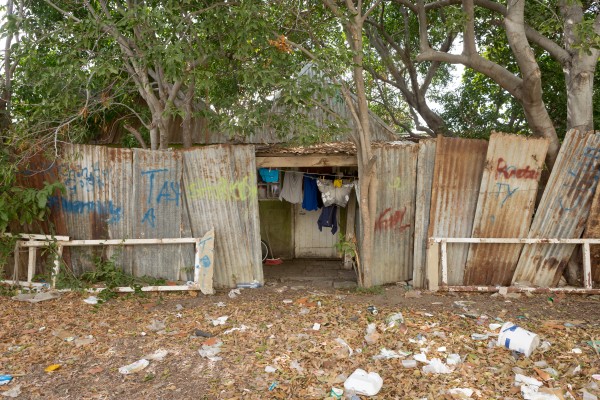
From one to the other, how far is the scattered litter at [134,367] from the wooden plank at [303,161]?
11.4ft

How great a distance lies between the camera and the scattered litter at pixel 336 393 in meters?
3.65

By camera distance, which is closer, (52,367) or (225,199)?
(52,367)

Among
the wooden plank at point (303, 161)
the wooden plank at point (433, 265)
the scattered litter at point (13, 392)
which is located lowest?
the scattered litter at point (13, 392)

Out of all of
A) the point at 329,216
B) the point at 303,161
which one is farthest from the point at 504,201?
the point at 329,216

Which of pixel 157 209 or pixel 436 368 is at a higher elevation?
pixel 157 209

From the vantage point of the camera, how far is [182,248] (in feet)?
21.2

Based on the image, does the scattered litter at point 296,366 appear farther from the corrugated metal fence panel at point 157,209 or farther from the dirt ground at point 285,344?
the corrugated metal fence panel at point 157,209

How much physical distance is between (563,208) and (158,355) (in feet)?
19.4

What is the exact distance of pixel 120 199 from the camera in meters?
6.35

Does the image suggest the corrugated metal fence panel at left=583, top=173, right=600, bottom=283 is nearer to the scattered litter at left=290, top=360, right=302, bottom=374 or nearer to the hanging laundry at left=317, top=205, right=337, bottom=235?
the hanging laundry at left=317, top=205, right=337, bottom=235

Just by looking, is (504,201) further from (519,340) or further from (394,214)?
(519,340)

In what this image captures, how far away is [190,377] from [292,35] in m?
5.98

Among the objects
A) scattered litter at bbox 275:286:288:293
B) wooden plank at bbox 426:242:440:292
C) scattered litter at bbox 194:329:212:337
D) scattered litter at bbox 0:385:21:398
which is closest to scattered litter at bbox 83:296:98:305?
scattered litter at bbox 194:329:212:337

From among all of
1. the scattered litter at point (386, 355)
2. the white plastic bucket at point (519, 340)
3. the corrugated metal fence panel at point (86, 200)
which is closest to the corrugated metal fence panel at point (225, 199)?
the corrugated metal fence panel at point (86, 200)
